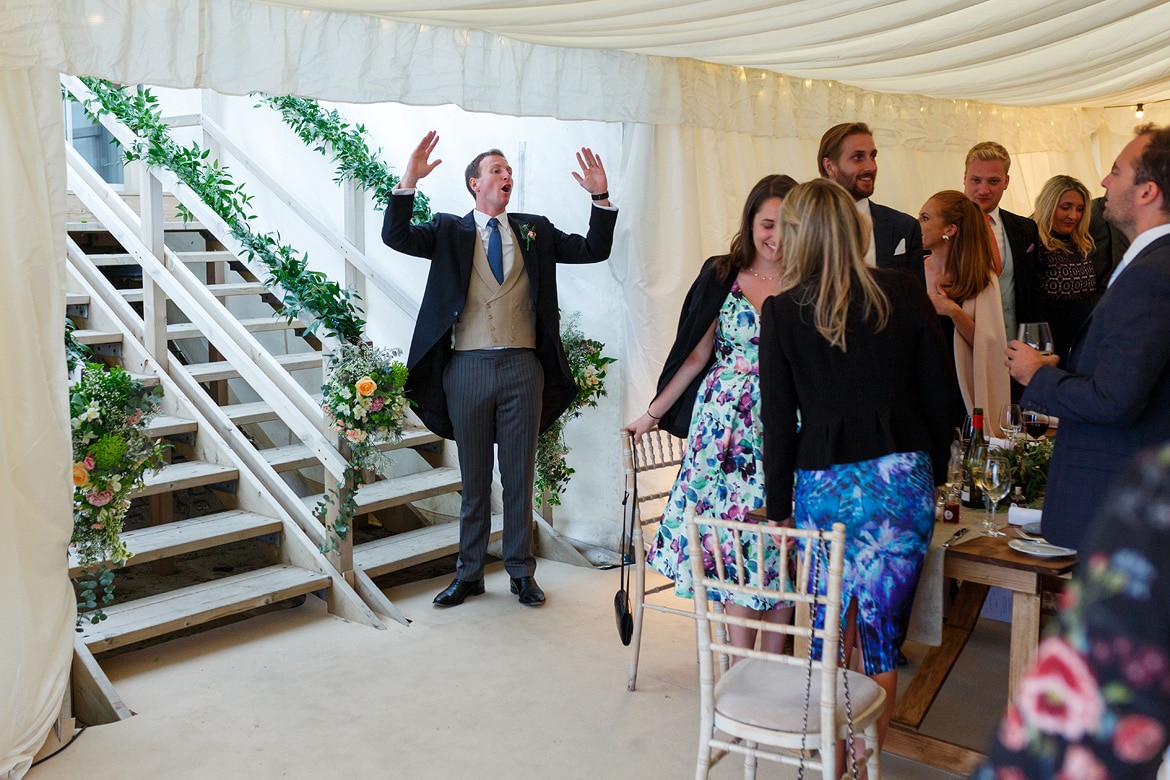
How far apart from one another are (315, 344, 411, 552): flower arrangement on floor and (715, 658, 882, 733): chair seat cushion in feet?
7.27

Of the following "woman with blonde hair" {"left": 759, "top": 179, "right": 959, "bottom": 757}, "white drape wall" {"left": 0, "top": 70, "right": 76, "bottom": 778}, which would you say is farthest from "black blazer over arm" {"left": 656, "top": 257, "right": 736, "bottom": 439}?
"white drape wall" {"left": 0, "top": 70, "right": 76, "bottom": 778}

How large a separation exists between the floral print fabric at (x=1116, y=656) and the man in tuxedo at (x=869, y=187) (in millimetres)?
3585

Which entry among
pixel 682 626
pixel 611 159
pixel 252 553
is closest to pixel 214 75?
pixel 611 159

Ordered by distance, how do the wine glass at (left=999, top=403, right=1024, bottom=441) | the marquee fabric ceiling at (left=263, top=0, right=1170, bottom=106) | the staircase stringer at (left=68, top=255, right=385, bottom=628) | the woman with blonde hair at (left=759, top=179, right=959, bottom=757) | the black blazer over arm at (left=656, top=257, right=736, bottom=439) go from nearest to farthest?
the woman with blonde hair at (left=759, top=179, right=959, bottom=757) < the wine glass at (left=999, top=403, right=1024, bottom=441) < the black blazer over arm at (left=656, top=257, right=736, bottom=439) < the marquee fabric ceiling at (left=263, top=0, right=1170, bottom=106) < the staircase stringer at (left=68, top=255, right=385, bottom=628)

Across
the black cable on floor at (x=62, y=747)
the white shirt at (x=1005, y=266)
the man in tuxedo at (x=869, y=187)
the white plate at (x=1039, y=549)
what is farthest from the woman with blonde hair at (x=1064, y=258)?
the black cable on floor at (x=62, y=747)

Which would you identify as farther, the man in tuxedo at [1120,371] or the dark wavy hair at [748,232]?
the dark wavy hair at [748,232]

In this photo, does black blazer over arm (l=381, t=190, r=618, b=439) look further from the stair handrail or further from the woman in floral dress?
the woman in floral dress

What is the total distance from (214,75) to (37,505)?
1.41 m

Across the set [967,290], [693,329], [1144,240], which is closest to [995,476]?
[1144,240]

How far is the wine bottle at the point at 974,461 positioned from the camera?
9.30ft

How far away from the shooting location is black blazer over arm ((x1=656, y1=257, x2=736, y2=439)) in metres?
3.49

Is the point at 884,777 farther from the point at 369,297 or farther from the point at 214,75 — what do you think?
the point at 369,297

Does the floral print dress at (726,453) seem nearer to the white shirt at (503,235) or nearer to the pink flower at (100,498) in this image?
the white shirt at (503,235)

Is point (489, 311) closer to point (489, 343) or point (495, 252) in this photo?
point (489, 343)
